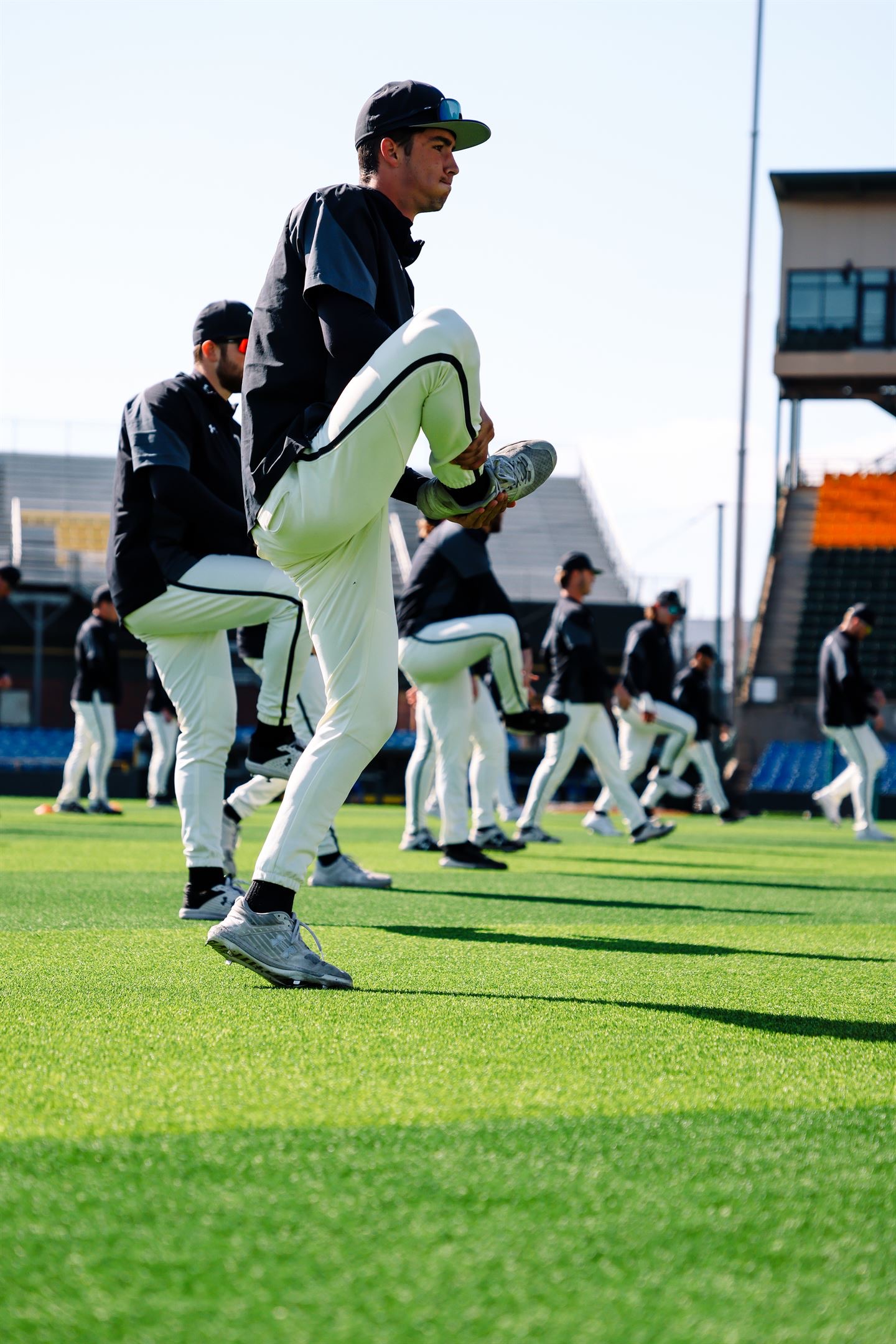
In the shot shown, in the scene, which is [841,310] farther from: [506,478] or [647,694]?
[506,478]

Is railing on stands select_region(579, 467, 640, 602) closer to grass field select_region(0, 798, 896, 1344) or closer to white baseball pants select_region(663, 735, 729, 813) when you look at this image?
white baseball pants select_region(663, 735, 729, 813)

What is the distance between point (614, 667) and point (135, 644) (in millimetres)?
12543

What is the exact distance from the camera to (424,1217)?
1.80 metres

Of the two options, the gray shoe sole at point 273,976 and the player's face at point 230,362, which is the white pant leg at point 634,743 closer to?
the player's face at point 230,362

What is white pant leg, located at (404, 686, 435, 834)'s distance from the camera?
29.7ft

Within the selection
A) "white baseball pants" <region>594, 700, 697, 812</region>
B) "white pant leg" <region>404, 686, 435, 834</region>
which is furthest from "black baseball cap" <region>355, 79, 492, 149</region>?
"white baseball pants" <region>594, 700, 697, 812</region>

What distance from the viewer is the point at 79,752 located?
49.8 ft

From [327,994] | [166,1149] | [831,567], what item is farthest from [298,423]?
[831,567]

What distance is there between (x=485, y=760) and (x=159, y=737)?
6357 mm

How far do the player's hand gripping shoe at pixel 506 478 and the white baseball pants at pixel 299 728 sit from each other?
1409 millimetres

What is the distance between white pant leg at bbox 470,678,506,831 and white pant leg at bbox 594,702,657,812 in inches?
88.5

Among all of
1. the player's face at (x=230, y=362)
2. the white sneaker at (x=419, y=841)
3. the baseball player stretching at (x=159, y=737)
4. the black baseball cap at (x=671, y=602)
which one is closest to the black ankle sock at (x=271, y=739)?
the player's face at (x=230, y=362)

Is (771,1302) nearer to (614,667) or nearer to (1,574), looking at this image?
(1,574)

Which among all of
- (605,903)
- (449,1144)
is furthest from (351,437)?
(605,903)
